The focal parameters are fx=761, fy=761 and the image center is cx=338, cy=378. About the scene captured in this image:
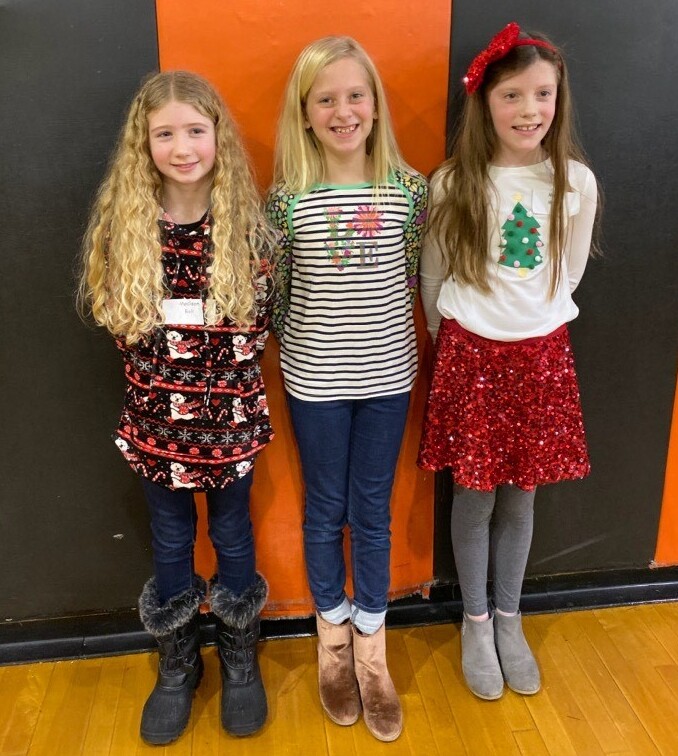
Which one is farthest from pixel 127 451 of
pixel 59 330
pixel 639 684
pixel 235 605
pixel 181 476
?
pixel 639 684

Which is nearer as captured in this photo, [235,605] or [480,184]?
[480,184]

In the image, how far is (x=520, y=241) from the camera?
1.58m

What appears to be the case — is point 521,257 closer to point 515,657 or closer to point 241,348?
point 241,348

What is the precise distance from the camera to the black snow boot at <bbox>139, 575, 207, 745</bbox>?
5.63 feet

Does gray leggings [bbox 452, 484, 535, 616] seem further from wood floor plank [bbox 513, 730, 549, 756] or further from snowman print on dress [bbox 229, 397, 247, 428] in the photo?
snowman print on dress [bbox 229, 397, 247, 428]

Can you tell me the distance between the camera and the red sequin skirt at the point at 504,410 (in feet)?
5.40

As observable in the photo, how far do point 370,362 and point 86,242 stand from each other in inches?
25.7

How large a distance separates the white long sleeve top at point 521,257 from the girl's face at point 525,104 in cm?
8

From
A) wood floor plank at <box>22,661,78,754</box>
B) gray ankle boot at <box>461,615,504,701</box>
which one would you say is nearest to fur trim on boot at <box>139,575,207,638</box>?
wood floor plank at <box>22,661,78,754</box>

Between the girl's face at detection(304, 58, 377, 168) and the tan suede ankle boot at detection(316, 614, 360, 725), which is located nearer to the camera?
the girl's face at detection(304, 58, 377, 168)

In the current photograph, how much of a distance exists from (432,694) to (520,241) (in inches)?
42.8

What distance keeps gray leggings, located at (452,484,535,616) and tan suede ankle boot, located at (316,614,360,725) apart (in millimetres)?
323

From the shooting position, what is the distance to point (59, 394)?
5.86 ft

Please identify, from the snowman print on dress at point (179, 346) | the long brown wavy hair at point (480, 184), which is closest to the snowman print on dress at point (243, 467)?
the snowman print on dress at point (179, 346)
